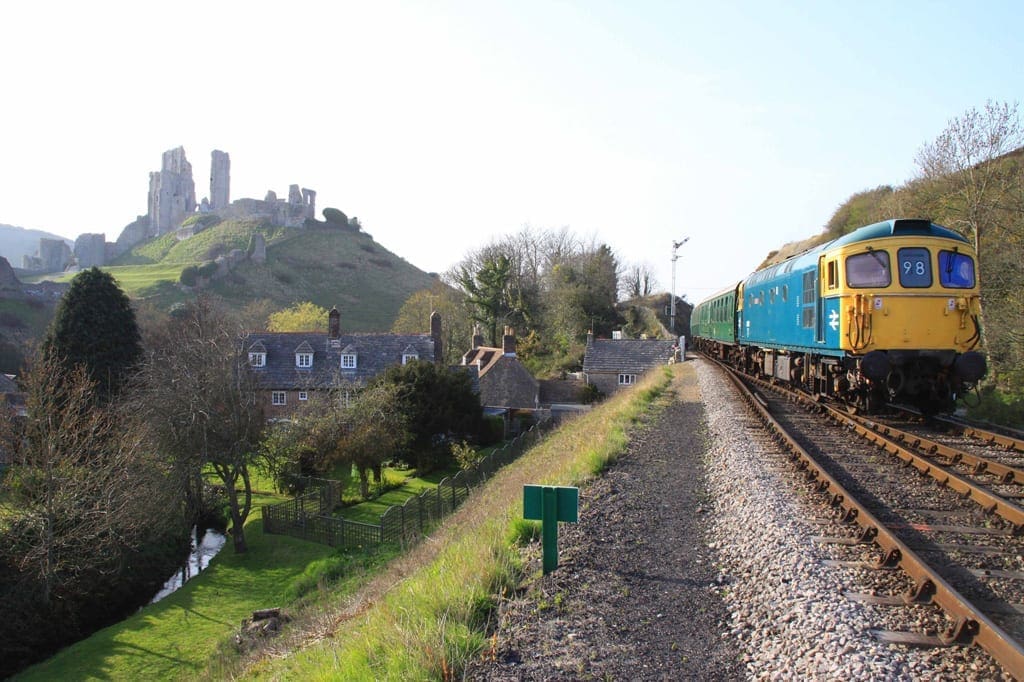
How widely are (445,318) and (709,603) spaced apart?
50.8 meters

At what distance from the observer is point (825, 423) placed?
1344 cm

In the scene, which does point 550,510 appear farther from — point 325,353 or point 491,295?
point 491,295

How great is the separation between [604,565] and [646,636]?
1.42m

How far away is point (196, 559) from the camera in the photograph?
2341cm

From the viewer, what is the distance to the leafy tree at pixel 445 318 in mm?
53844

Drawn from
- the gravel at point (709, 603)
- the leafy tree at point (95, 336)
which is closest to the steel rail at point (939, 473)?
the gravel at point (709, 603)

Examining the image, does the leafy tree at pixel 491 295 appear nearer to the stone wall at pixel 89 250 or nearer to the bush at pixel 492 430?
the bush at pixel 492 430

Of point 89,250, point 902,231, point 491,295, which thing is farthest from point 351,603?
point 89,250

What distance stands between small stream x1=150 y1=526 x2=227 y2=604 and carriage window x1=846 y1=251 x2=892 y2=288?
1996 centimetres

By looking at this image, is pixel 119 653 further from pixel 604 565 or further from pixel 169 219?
pixel 169 219

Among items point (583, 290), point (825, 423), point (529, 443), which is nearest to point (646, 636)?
point (825, 423)

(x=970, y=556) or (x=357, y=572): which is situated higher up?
(x=970, y=556)

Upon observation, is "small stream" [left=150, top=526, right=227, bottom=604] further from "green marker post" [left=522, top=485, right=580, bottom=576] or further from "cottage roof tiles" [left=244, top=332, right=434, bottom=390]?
"green marker post" [left=522, top=485, right=580, bottom=576]

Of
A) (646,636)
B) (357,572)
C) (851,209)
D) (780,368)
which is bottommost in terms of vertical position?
(357,572)
